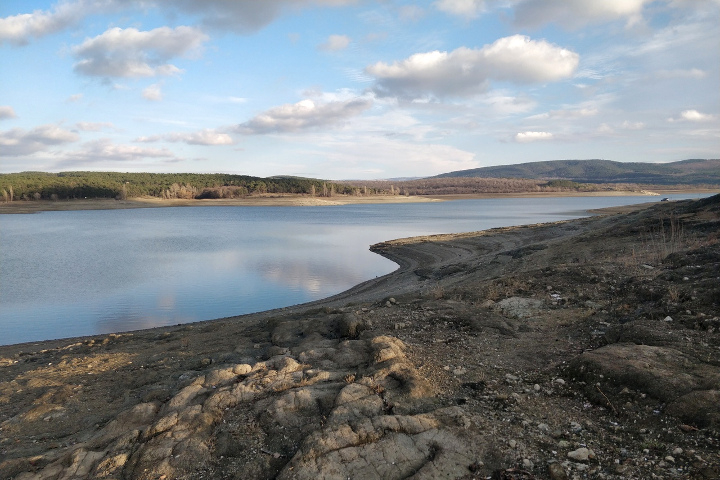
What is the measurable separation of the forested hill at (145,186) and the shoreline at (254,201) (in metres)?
2.57

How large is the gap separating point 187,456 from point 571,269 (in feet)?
30.7

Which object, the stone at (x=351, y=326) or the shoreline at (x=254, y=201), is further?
the shoreline at (x=254, y=201)

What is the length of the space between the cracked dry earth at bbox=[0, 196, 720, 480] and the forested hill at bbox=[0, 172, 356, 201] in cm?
9528

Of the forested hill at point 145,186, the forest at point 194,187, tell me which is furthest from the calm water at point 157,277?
the forest at point 194,187

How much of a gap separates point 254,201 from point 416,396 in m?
96.9

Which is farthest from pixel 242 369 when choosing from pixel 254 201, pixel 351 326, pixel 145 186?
pixel 145 186

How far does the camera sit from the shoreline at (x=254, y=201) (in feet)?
271

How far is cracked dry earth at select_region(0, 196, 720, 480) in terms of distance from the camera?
13.3ft

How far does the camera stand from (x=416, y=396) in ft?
16.6

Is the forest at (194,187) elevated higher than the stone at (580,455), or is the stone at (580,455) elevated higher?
the forest at (194,187)

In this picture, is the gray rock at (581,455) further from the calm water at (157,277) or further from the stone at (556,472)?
the calm water at (157,277)

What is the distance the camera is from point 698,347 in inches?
229

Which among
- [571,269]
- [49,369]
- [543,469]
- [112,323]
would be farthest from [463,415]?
[112,323]

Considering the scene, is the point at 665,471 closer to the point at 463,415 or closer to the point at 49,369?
the point at 463,415
